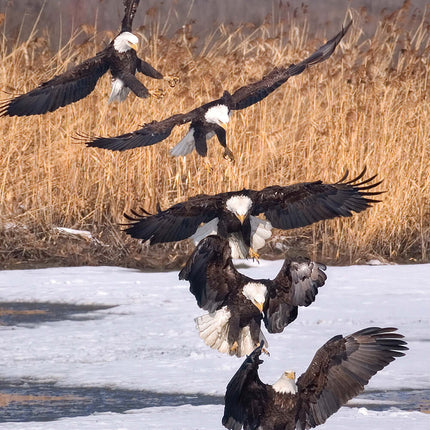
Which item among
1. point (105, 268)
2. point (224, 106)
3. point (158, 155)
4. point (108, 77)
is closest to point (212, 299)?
point (224, 106)

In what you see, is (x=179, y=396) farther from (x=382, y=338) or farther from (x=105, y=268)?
(x=105, y=268)

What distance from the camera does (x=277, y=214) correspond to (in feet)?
23.7

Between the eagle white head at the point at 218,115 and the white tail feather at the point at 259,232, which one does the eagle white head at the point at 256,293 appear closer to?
the white tail feather at the point at 259,232

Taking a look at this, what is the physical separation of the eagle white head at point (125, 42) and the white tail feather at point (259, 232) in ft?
4.58

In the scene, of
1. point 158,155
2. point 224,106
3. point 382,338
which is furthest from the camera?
point 158,155

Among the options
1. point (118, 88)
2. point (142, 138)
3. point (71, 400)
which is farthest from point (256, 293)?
point (118, 88)

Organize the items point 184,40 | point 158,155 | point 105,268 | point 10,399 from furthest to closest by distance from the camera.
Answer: point 184,40, point 158,155, point 105,268, point 10,399

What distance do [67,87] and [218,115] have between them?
1.10 m

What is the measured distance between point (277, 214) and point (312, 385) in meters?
2.05

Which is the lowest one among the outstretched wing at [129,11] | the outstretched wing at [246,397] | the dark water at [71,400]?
the dark water at [71,400]

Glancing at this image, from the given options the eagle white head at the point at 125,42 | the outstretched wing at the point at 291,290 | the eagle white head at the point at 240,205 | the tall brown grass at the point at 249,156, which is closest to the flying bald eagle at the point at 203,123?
the eagle white head at the point at 125,42

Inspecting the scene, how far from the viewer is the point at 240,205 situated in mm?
6891

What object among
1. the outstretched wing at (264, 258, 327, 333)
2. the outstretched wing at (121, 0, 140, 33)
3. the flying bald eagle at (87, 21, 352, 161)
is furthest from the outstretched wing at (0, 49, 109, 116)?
the outstretched wing at (264, 258, 327, 333)

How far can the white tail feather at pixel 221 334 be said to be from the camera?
632 cm
